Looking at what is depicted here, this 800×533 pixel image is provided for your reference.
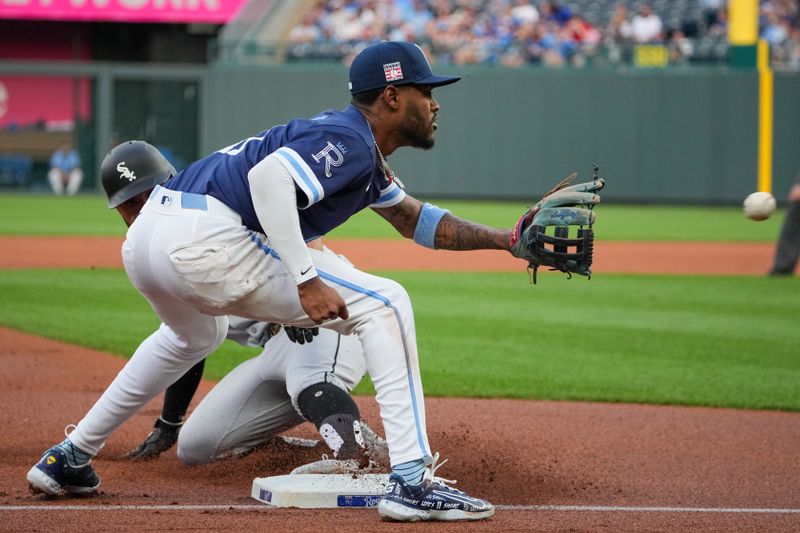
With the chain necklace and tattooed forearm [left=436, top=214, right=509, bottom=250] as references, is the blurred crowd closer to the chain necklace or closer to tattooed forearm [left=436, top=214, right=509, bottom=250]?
tattooed forearm [left=436, top=214, right=509, bottom=250]

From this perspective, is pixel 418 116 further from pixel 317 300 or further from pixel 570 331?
pixel 570 331

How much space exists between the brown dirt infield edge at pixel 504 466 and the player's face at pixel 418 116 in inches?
51.0

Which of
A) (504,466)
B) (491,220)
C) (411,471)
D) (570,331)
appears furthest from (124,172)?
(491,220)

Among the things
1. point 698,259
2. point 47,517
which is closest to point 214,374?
point 47,517

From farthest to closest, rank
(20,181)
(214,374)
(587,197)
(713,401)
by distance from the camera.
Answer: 1. (20,181)
2. (214,374)
3. (713,401)
4. (587,197)

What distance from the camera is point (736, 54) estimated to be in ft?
78.5

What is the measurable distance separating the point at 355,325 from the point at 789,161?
22372 millimetres

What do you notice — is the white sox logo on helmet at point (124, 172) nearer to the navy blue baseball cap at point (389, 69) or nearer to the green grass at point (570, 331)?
the navy blue baseball cap at point (389, 69)

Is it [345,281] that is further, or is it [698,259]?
[698,259]

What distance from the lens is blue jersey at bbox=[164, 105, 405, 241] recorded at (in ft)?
11.5

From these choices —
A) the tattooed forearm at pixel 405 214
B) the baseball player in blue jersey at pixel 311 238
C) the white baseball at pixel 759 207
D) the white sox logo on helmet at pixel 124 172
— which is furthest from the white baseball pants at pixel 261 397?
the white baseball at pixel 759 207

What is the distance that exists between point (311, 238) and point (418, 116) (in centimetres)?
55

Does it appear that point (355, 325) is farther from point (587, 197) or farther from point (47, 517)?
point (47, 517)

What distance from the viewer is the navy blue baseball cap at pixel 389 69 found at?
373 cm
